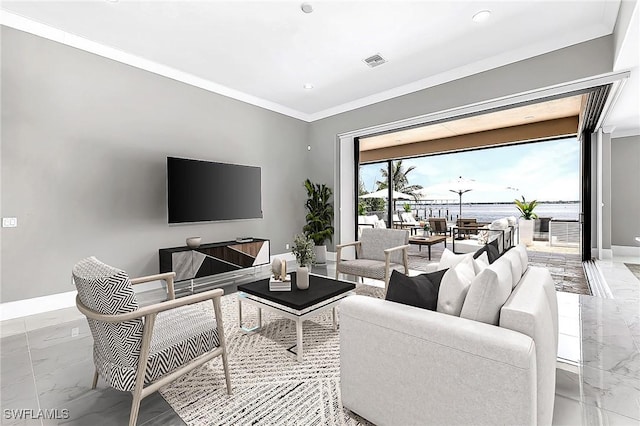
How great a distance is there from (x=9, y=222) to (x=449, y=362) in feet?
14.0

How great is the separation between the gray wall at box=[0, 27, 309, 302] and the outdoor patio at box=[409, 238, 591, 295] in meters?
4.30

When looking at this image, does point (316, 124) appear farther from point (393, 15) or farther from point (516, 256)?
point (516, 256)

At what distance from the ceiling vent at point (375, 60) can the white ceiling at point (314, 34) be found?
0.08 metres

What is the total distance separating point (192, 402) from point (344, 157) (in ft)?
16.6

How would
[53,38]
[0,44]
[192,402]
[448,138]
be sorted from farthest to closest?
[448,138] → [53,38] → [0,44] → [192,402]

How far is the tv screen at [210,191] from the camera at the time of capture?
417 cm

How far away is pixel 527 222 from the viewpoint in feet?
25.2

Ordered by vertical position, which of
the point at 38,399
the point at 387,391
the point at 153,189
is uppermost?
the point at 153,189

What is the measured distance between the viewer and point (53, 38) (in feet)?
11.1

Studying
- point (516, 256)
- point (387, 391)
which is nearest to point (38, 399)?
point (387, 391)

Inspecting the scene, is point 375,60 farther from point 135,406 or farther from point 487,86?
point 135,406

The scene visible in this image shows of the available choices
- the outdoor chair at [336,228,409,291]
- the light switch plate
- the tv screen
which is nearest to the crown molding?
the tv screen

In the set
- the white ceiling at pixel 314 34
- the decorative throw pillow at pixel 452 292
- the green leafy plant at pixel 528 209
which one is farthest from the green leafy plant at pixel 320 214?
the green leafy plant at pixel 528 209
